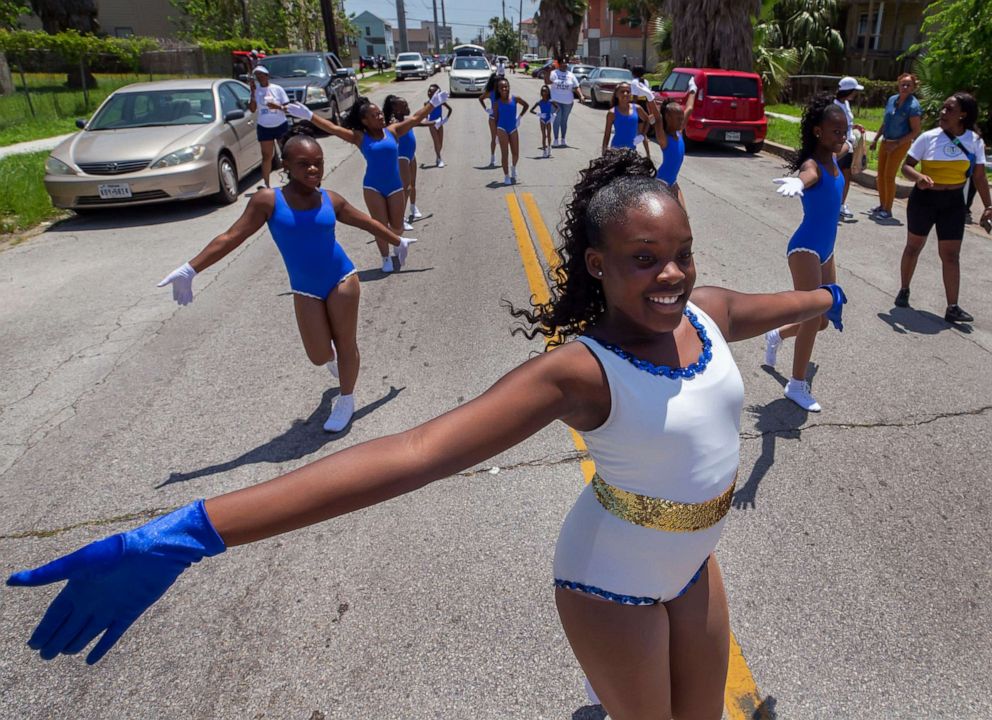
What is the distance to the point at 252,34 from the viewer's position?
34969 millimetres

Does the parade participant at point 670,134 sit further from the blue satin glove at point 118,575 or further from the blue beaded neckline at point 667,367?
the blue satin glove at point 118,575

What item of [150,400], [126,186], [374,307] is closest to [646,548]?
[150,400]

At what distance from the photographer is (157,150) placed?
32.7 feet

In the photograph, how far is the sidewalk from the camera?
45.3 feet

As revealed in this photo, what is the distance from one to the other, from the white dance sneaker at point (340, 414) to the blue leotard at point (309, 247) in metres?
0.71

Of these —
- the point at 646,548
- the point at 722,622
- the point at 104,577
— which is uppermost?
the point at 104,577

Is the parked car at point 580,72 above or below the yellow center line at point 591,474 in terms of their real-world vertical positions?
above

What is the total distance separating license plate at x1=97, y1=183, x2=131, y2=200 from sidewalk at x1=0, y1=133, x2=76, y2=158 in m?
5.64

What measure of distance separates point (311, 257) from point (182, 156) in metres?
7.25

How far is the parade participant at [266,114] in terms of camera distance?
11.2 metres

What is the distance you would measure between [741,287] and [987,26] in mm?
10781

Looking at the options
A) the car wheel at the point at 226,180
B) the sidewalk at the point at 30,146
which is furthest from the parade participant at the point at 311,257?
the sidewalk at the point at 30,146

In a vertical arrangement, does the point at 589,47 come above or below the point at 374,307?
above

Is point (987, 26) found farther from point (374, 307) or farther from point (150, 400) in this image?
point (150, 400)
